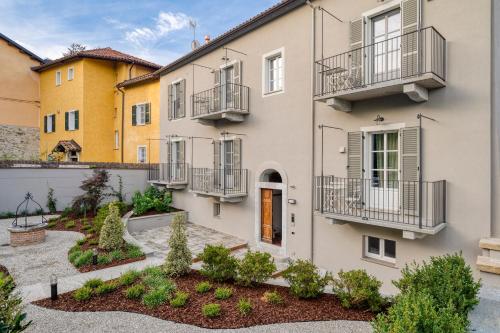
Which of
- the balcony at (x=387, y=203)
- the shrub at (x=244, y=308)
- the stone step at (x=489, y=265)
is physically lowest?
the shrub at (x=244, y=308)

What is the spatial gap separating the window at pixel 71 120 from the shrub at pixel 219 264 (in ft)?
67.8

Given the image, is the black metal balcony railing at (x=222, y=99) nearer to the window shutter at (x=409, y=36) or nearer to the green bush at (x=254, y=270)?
the window shutter at (x=409, y=36)

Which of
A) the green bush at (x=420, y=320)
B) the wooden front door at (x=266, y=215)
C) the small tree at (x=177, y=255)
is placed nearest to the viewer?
the green bush at (x=420, y=320)

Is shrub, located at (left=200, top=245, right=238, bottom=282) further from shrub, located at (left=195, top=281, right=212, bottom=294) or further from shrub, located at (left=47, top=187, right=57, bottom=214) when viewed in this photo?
shrub, located at (left=47, top=187, right=57, bottom=214)

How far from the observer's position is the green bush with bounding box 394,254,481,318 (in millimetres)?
4238

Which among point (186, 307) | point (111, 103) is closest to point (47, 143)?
point (111, 103)

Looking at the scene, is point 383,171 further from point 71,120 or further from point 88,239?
point 71,120

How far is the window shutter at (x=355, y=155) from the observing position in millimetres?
8555

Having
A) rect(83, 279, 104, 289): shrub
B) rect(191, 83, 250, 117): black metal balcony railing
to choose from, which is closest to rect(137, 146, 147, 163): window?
rect(191, 83, 250, 117): black metal balcony railing

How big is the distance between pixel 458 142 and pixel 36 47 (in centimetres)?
3541

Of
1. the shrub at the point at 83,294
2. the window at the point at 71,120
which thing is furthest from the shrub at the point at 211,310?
the window at the point at 71,120

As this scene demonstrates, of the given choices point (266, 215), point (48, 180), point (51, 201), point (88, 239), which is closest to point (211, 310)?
point (266, 215)

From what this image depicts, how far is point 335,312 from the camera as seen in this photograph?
5.73m

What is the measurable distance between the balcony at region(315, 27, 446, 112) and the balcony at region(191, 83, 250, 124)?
389cm
